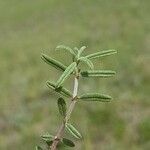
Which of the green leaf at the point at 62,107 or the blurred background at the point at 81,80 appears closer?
the green leaf at the point at 62,107

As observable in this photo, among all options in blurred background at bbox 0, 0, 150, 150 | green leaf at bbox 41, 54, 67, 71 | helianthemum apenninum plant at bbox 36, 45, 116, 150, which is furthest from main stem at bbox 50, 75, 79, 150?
blurred background at bbox 0, 0, 150, 150

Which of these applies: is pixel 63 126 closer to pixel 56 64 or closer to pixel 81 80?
pixel 56 64

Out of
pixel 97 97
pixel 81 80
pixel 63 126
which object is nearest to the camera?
pixel 63 126

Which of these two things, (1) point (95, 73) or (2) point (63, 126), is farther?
(1) point (95, 73)

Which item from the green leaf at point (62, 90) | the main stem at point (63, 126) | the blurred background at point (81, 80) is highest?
the blurred background at point (81, 80)

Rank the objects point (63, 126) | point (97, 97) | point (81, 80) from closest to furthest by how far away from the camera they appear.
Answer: point (63, 126) → point (97, 97) → point (81, 80)

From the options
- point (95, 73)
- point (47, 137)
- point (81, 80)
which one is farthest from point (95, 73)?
point (81, 80)

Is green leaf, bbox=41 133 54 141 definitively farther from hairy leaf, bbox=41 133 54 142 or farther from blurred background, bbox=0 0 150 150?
blurred background, bbox=0 0 150 150

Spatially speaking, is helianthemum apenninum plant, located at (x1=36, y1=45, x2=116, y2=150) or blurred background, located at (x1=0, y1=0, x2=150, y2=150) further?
blurred background, located at (x1=0, y1=0, x2=150, y2=150)

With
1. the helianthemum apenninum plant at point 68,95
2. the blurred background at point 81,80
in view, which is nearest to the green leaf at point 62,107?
the helianthemum apenninum plant at point 68,95

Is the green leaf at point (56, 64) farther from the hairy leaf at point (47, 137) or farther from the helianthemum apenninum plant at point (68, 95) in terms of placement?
the hairy leaf at point (47, 137)
